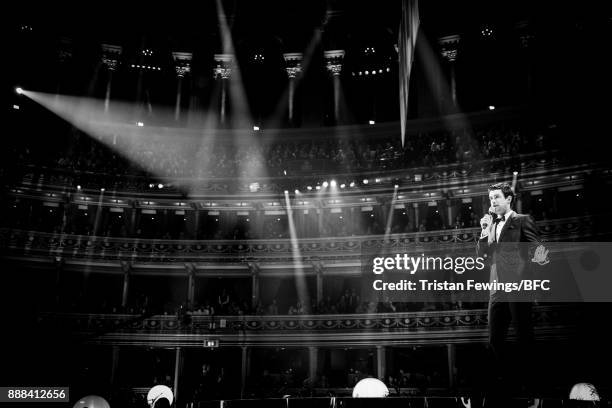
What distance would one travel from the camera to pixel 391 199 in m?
35.3

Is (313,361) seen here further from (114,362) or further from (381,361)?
(114,362)

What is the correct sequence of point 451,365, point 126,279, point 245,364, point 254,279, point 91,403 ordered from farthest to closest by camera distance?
point 254,279, point 126,279, point 245,364, point 451,365, point 91,403

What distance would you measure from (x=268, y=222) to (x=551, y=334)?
18.4m

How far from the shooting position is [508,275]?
285 inches

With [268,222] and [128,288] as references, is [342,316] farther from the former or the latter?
[128,288]

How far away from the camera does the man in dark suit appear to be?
6.80m

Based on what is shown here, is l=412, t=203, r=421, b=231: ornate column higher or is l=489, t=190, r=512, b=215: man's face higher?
l=412, t=203, r=421, b=231: ornate column

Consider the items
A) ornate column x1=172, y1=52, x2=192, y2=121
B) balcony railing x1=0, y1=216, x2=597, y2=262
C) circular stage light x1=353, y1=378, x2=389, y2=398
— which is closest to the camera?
circular stage light x1=353, y1=378, x2=389, y2=398

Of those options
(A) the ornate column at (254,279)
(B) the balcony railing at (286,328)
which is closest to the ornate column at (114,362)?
(B) the balcony railing at (286,328)

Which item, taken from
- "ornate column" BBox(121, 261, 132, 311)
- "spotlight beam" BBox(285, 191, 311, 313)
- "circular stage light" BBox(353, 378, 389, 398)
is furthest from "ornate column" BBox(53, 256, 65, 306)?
"circular stage light" BBox(353, 378, 389, 398)

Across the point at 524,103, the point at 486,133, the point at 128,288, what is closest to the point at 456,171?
the point at 486,133

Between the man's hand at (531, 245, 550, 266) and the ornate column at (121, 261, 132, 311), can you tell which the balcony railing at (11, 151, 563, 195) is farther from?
the man's hand at (531, 245, 550, 266)

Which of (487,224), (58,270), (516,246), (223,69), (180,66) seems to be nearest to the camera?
(516,246)

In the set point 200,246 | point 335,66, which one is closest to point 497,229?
point 200,246
